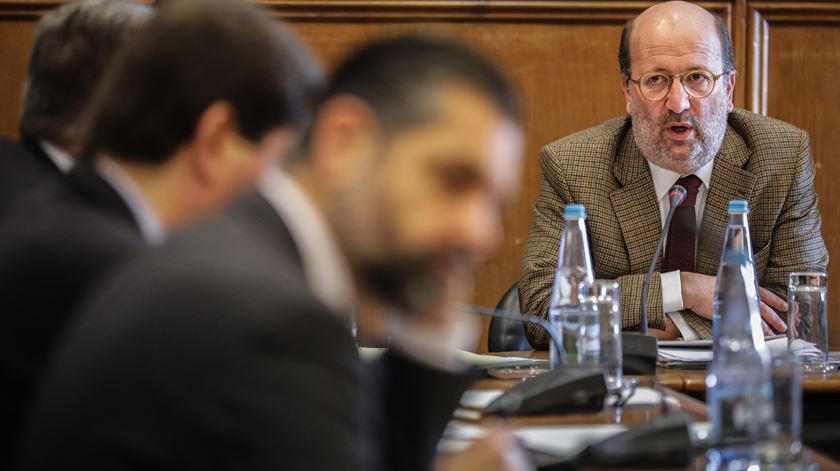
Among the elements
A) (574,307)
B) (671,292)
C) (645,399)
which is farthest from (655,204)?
(645,399)

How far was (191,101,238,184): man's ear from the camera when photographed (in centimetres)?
131

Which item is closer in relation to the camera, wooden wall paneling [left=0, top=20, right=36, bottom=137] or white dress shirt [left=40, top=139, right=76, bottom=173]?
white dress shirt [left=40, top=139, right=76, bottom=173]

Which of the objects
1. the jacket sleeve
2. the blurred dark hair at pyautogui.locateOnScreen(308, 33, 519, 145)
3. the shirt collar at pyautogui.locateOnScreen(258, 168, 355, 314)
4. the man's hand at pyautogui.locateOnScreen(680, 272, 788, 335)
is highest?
the blurred dark hair at pyautogui.locateOnScreen(308, 33, 519, 145)

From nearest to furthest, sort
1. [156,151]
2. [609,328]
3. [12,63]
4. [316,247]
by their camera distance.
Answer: [316,247] < [156,151] < [609,328] < [12,63]

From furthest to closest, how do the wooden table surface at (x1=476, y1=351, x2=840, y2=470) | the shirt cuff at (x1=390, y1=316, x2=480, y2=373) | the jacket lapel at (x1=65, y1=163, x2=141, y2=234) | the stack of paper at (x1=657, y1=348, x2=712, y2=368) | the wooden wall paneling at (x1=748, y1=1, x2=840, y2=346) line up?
1. the wooden wall paneling at (x1=748, y1=1, x2=840, y2=346)
2. the stack of paper at (x1=657, y1=348, x2=712, y2=368)
3. the wooden table surface at (x1=476, y1=351, x2=840, y2=470)
4. the jacket lapel at (x1=65, y1=163, x2=141, y2=234)
5. the shirt cuff at (x1=390, y1=316, x2=480, y2=373)

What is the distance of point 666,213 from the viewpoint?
317 cm

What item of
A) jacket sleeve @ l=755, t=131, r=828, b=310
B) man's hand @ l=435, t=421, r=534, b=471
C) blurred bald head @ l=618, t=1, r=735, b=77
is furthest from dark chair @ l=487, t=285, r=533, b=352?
man's hand @ l=435, t=421, r=534, b=471

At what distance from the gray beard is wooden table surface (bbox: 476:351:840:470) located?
3.17 feet

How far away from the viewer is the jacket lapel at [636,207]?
310 cm

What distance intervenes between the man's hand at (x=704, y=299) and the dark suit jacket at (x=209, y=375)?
2.14m

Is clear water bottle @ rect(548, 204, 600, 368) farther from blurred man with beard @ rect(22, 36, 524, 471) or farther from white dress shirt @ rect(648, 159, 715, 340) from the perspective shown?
blurred man with beard @ rect(22, 36, 524, 471)

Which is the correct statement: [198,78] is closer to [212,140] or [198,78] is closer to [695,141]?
[212,140]

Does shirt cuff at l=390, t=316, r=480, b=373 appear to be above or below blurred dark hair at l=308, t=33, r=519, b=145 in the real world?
below

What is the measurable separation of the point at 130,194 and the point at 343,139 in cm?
50
